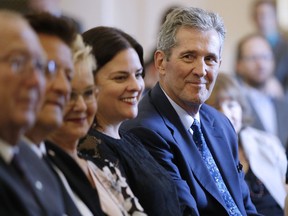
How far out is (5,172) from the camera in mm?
2355

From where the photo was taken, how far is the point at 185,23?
12.8 ft

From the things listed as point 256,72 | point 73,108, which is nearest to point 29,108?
point 73,108

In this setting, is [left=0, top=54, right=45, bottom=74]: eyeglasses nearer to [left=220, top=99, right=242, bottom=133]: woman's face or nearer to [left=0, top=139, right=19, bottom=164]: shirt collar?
[left=0, top=139, right=19, bottom=164]: shirt collar

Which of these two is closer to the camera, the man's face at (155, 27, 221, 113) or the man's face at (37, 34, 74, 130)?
the man's face at (37, 34, 74, 130)

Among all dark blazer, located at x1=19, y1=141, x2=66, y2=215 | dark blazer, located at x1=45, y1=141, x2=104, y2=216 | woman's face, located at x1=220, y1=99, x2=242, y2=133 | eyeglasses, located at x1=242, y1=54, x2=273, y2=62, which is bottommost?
eyeglasses, located at x1=242, y1=54, x2=273, y2=62

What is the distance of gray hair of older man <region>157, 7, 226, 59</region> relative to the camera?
12.8ft

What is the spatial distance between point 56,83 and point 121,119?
2.78ft

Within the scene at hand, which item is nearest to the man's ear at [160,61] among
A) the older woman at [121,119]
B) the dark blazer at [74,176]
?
the older woman at [121,119]

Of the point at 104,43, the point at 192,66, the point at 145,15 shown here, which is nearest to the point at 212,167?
the point at 192,66

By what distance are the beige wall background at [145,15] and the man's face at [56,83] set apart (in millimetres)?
6186

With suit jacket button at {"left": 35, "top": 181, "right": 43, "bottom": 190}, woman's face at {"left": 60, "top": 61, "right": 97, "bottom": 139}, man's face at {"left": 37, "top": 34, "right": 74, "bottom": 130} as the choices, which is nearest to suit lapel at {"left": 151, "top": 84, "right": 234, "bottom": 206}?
woman's face at {"left": 60, "top": 61, "right": 97, "bottom": 139}

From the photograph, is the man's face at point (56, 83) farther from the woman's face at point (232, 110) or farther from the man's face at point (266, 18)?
the man's face at point (266, 18)

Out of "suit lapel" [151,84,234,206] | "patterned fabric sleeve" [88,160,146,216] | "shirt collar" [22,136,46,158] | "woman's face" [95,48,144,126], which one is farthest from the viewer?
"suit lapel" [151,84,234,206]

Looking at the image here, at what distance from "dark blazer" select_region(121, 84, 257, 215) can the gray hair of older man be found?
0.20 metres
